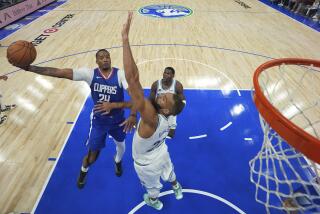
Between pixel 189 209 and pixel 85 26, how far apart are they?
29.8 ft

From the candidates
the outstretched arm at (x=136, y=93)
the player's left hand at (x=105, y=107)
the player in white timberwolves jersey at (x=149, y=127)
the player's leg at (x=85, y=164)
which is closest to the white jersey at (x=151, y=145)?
the player in white timberwolves jersey at (x=149, y=127)

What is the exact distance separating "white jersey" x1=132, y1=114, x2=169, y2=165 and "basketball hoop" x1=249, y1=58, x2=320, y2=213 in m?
0.94

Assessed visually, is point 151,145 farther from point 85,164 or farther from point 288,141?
point 85,164

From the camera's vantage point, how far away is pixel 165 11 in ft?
40.0

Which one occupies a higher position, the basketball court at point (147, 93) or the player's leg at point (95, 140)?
the player's leg at point (95, 140)

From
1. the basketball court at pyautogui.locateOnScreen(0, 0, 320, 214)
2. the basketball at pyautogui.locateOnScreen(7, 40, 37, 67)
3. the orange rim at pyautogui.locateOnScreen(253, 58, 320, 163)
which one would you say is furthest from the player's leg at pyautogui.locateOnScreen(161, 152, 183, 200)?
the basketball at pyautogui.locateOnScreen(7, 40, 37, 67)

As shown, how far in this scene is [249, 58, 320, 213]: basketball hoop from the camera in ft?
6.35

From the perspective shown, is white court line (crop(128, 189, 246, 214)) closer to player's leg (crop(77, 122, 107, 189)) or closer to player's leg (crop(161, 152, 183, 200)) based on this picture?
player's leg (crop(161, 152, 183, 200))

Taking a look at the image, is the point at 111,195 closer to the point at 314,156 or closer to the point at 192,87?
the point at 314,156

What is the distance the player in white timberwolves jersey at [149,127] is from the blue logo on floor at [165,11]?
980cm

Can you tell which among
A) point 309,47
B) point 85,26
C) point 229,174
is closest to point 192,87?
point 229,174

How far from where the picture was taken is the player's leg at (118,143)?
3326 mm

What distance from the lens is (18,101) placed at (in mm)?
5512

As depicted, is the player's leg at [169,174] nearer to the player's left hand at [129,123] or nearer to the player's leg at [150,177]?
the player's leg at [150,177]
